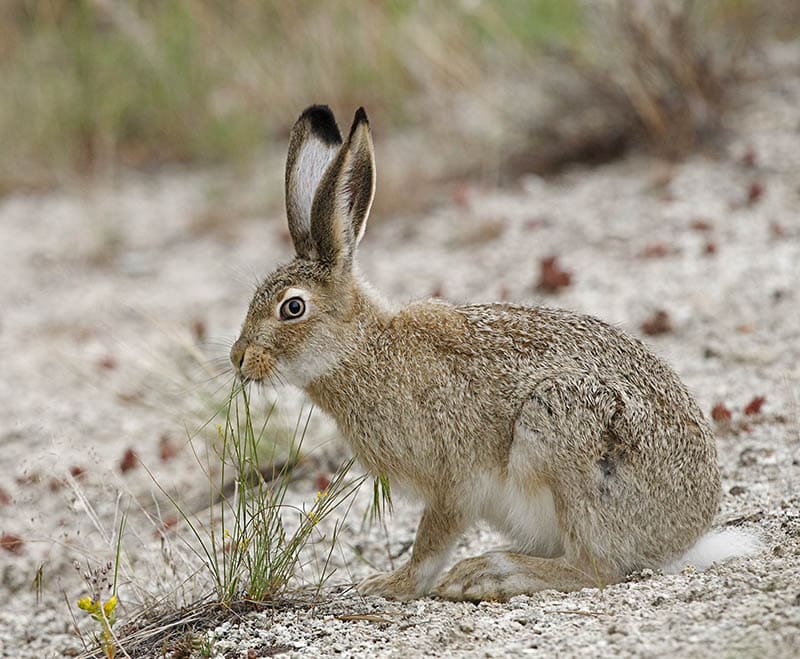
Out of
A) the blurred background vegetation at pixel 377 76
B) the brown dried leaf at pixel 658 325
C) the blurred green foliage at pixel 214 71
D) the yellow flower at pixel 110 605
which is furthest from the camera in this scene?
the blurred green foliage at pixel 214 71

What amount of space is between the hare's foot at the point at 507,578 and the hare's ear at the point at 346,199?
1321 mm

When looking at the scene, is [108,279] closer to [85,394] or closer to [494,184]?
[85,394]

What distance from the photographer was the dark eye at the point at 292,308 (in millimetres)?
4656

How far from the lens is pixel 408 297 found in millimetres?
8156

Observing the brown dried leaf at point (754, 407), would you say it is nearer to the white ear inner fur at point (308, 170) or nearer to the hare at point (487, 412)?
the hare at point (487, 412)

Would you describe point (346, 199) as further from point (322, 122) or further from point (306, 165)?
point (322, 122)

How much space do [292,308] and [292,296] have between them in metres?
0.05

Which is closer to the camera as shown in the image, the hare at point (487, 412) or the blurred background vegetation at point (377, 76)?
the hare at point (487, 412)

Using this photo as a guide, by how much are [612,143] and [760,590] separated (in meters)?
6.41

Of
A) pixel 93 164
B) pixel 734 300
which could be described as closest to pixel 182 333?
pixel 734 300

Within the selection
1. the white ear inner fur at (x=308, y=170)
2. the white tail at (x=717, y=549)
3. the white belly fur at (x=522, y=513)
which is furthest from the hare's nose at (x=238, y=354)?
the white tail at (x=717, y=549)

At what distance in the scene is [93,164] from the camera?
1165cm

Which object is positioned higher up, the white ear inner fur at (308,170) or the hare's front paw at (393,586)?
the white ear inner fur at (308,170)

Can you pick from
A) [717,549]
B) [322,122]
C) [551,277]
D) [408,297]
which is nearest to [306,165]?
[322,122]
